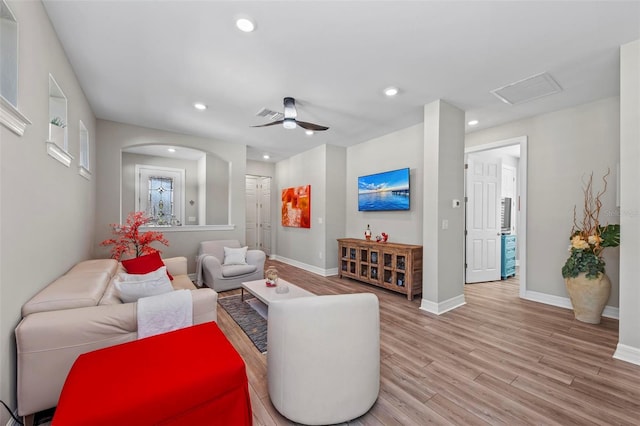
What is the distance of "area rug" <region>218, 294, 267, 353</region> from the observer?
8.62 ft

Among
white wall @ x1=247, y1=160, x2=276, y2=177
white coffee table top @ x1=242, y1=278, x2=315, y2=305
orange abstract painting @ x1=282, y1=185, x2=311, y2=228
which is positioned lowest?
white coffee table top @ x1=242, y1=278, x2=315, y2=305

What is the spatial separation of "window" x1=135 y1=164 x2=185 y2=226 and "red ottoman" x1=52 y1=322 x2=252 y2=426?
571 cm

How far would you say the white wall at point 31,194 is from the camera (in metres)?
1.39

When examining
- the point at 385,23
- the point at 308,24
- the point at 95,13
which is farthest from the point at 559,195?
the point at 95,13

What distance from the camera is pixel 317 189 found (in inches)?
223

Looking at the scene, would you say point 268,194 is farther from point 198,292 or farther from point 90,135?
point 198,292

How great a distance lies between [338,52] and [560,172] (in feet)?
11.3

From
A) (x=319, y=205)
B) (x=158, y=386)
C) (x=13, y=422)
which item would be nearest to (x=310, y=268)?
(x=319, y=205)

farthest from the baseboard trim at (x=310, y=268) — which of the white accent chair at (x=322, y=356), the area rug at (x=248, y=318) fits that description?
the white accent chair at (x=322, y=356)

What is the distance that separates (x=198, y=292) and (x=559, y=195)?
453 cm

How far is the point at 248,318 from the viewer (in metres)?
3.12

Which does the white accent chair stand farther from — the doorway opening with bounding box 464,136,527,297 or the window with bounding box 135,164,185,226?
the window with bounding box 135,164,185,226

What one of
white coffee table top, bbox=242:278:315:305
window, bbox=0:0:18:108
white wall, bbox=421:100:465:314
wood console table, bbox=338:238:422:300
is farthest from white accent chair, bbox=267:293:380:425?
wood console table, bbox=338:238:422:300

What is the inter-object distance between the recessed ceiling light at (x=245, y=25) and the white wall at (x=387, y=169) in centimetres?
305
